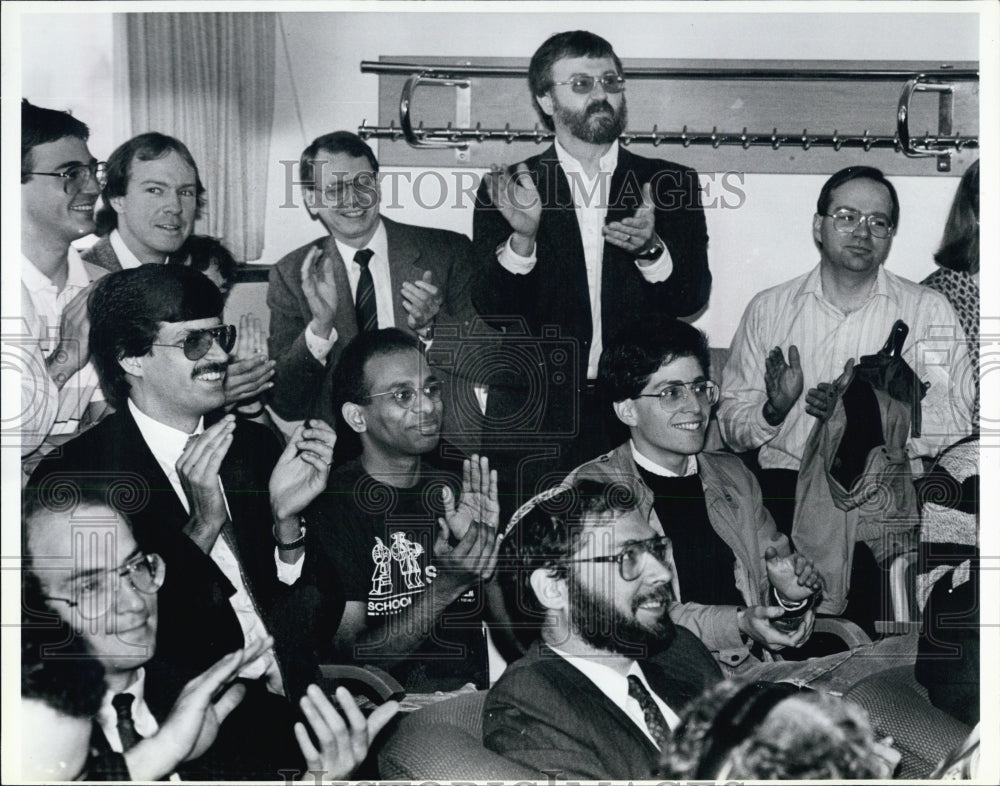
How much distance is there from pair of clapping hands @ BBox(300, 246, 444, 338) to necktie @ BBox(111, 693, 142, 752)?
54.5 inches

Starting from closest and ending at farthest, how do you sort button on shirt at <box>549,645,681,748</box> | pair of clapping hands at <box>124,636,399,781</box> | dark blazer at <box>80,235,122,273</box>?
pair of clapping hands at <box>124,636,399,781</box>, button on shirt at <box>549,645,681,748</box>, dark blazer at <box>80,235,122,273</box>

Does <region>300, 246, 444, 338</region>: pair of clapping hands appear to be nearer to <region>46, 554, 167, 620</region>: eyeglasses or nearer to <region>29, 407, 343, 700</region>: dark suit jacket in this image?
<region>29, 407, 343, 700</region>: dark suit jacket

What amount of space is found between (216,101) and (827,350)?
7.59ft

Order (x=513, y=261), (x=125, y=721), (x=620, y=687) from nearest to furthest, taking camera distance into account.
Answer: (x=125, y=721) < (x=620, y=687) < (x=513, y=261)

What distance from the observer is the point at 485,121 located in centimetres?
466

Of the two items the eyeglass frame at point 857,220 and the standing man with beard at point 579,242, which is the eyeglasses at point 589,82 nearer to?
the standing man with beard at point 579,242

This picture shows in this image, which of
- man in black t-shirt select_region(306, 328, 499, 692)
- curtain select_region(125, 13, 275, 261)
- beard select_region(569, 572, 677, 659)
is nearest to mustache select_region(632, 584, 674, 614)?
beard select_region(569, 572, 677, 659)

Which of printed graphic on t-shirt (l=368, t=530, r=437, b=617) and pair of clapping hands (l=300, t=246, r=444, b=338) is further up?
pair of clapping hands (l=300, t=246, r=444, b=338)

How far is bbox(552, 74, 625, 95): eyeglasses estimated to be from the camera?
15.1 ft

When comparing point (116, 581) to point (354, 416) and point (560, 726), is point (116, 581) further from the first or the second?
point (560, 726)

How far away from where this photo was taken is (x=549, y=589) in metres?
4.54

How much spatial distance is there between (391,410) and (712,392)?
3.70 ft

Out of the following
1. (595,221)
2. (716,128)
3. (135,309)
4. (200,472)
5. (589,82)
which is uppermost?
(589,82)

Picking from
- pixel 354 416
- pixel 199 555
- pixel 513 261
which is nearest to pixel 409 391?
pixel 354 416
